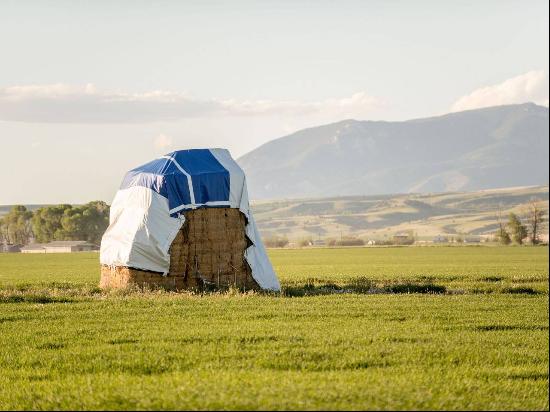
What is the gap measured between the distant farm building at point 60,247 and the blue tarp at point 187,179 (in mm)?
90880

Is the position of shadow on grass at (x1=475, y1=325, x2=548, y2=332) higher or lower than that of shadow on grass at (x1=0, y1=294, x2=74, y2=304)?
lower

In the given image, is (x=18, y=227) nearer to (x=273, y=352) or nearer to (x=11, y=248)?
(x=11, y=248)

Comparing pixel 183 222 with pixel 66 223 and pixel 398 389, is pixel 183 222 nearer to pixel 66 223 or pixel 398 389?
pixel 398 389

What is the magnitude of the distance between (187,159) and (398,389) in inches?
932

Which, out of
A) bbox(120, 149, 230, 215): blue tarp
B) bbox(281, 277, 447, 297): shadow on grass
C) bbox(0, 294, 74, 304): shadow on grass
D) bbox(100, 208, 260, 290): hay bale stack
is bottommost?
bbox(281, 277, 447, 297): shadow on grass

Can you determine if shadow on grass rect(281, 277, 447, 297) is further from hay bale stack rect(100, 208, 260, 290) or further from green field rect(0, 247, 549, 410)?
green field rect(0, 247, 549, 410)

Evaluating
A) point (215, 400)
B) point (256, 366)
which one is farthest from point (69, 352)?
point (215, 400)

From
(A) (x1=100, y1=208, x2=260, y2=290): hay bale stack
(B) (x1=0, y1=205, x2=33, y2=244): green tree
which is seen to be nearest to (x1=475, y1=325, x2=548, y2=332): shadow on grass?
(A) (x1=100, y1=208, x2=260, y2=290): hay bale stack

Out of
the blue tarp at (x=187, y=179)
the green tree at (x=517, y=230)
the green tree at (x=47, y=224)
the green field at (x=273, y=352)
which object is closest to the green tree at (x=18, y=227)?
the green tree at (x=47, y=224)

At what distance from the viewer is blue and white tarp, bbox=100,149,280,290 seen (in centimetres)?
3481

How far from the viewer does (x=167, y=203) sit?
115ft

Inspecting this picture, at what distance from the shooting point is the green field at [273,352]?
13164mm

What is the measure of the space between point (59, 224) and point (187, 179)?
105377 millimetres

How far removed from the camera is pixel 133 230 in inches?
1403
